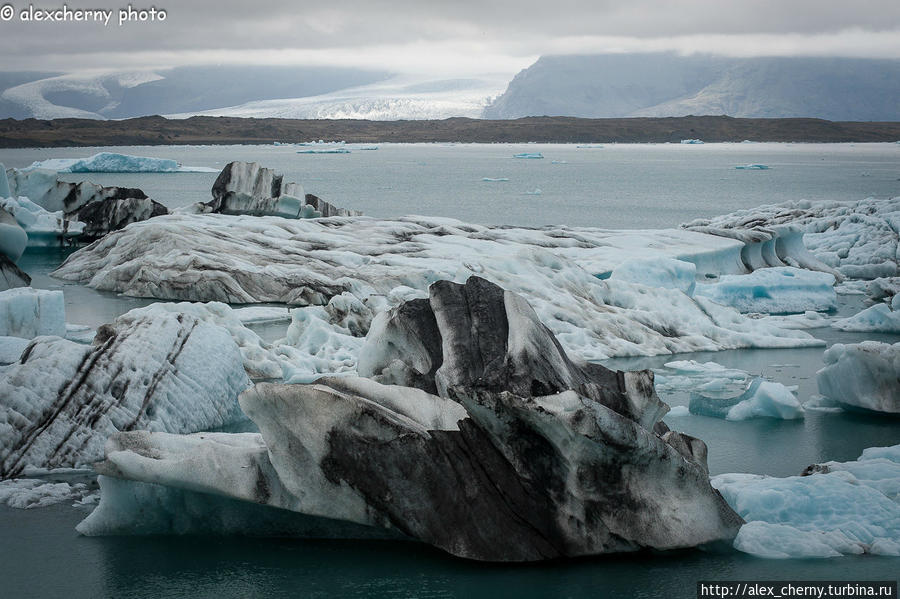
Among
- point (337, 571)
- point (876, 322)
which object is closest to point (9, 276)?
point (337, 571)

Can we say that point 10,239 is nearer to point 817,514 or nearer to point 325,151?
point 817,514

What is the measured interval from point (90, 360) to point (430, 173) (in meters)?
56.7

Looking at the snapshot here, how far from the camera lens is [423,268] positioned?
1477 centimetres

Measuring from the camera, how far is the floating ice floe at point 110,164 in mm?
47906

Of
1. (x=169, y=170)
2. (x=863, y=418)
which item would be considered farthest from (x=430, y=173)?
(x=863, y=418)

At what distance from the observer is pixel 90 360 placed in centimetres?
741

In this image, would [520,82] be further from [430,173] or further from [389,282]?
[389,282]

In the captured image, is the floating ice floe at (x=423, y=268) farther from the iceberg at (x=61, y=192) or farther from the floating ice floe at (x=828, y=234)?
the iceberg at (x=61, y=192)

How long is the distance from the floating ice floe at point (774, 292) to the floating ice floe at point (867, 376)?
6.44m

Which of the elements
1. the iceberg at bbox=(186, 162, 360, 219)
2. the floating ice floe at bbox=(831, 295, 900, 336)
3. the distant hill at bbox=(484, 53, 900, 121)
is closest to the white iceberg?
the iceberg at bbox=(186, 162, 360, 219)

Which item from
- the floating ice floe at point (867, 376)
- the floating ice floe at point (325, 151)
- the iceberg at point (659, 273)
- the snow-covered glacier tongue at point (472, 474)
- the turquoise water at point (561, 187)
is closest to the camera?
the snow-covered glacier tongue at point (472, 474)

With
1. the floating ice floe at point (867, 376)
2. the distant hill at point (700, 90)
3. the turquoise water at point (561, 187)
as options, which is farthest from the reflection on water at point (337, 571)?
the distant hill at point (700, 90)

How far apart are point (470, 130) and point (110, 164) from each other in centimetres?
6813

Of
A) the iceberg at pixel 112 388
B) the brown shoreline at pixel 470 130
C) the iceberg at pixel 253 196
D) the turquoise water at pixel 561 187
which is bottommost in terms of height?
the turquoise water at pixel 561 187
